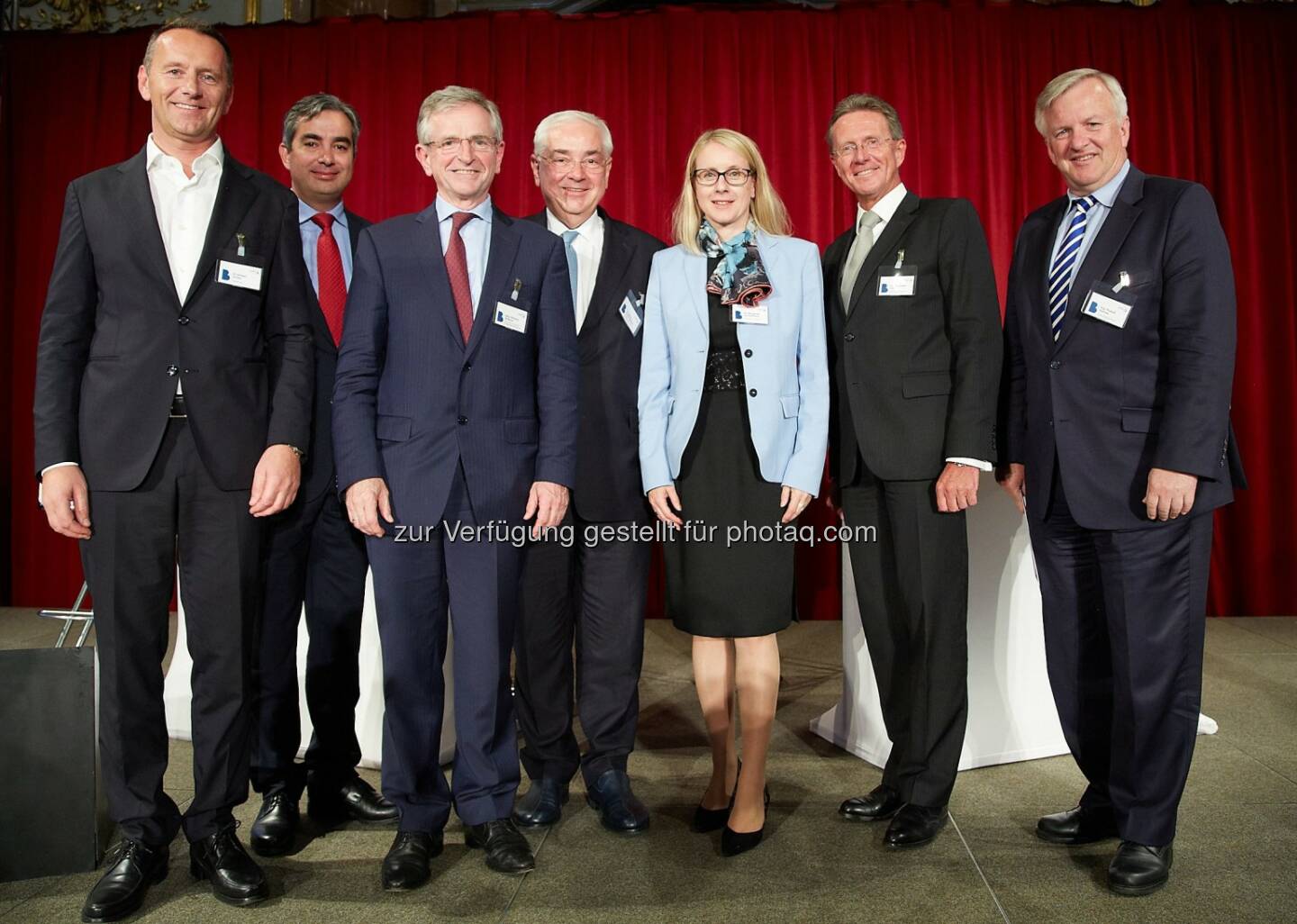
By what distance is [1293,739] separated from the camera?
10.3ft

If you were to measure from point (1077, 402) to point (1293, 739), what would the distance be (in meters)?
1.80

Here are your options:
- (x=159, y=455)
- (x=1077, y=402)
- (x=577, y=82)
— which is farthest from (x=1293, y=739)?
(x=577, y=82)

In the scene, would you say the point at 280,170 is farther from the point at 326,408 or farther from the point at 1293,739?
the point at 1293,739

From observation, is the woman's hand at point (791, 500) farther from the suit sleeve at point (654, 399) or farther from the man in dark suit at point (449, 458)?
the man in dark suit at point (449, 458)

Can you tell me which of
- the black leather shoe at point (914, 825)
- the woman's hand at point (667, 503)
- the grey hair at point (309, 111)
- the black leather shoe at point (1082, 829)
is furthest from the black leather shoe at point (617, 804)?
the grey hair at point (309, 111)

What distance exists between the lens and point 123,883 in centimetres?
200

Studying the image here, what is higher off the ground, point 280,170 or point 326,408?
point 280,170

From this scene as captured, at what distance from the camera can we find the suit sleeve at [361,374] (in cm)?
214

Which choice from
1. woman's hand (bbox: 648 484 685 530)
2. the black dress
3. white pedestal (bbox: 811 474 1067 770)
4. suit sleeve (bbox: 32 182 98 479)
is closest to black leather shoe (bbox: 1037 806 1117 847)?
white pedestal (bbox: 811 474 1067 770)

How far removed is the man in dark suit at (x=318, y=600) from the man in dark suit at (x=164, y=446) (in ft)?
0.69

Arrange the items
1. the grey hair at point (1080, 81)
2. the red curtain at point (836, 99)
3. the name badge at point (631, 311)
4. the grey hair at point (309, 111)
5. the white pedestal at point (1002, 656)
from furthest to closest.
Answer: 1. the red curtain at point (836, 99)
2. the white pedestal at point (1002, 656)
3. the grey hair at point (309, 111)
4. the name badge at point (631, 311)
5. the grey hair at point (1080, 81)

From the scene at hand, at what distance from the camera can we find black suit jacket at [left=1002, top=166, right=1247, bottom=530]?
2080 millimetres

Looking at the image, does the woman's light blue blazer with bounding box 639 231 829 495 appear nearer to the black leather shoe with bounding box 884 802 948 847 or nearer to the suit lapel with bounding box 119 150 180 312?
the black leather shoe with bounding box 884 802 948 847

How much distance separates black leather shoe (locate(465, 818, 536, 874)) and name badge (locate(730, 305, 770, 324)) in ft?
4.37
